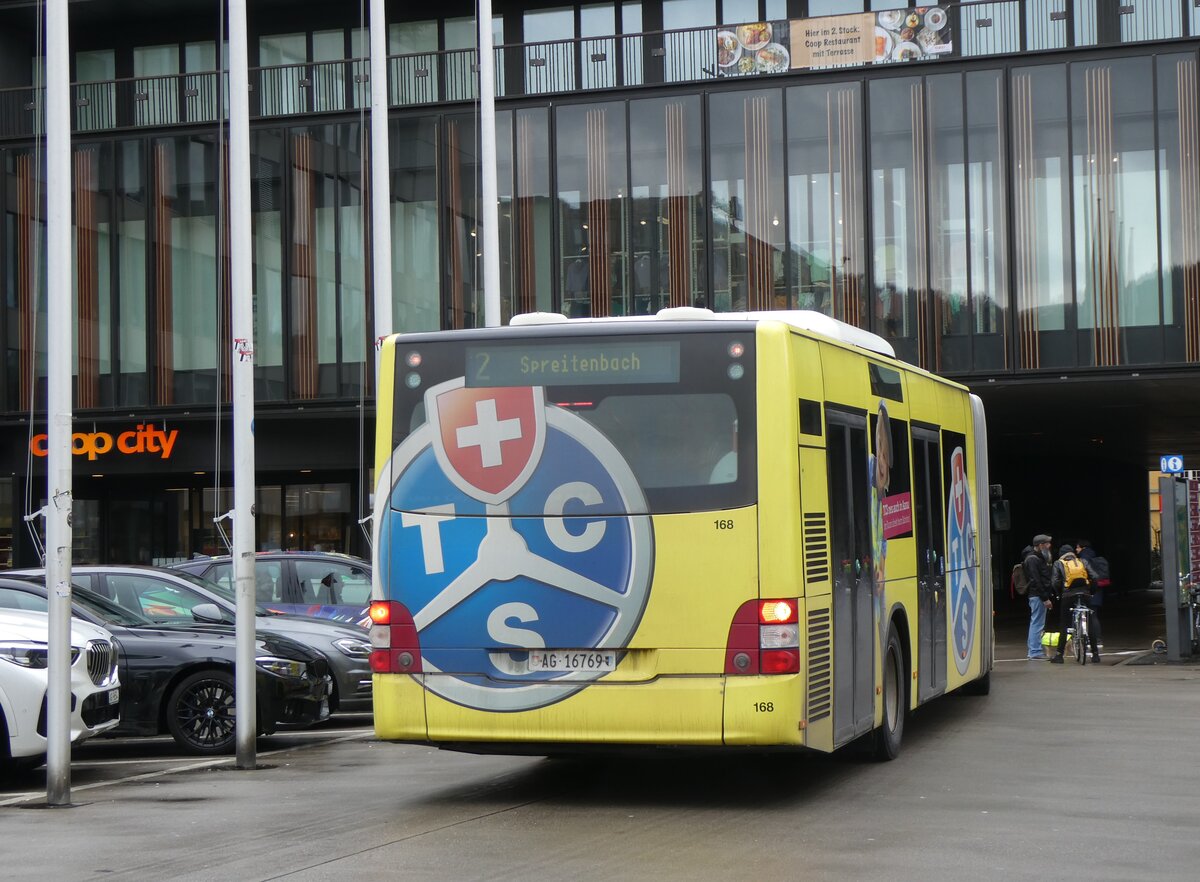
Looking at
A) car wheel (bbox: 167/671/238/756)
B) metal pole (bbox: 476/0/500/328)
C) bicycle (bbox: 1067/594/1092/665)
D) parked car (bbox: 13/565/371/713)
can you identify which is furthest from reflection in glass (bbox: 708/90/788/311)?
car wheel (bbox: 167/671/238/756)

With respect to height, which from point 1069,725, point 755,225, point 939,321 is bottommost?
point 1069,725

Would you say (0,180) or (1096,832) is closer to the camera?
(1096,832)

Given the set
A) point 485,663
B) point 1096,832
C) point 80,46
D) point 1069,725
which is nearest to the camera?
point 1096,832

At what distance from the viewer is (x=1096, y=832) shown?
9250 mm

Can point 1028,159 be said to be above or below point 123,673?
above

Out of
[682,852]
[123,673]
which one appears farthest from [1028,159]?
[682,852]

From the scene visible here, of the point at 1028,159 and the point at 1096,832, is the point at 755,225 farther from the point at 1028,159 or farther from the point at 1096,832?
the point at 1096,832

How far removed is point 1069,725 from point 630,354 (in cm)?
700

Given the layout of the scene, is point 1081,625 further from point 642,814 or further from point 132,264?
point 132,264

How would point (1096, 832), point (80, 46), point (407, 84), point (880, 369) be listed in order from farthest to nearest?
point (80, 46) → point (407, 84) → point (880, 369) → point (1096, 832)

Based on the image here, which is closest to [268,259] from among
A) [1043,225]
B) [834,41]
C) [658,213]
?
[658,213]

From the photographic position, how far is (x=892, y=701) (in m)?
12.3

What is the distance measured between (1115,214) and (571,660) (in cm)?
2289

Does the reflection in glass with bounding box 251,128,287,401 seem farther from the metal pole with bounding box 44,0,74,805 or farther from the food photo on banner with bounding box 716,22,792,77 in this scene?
the metal pole with bounding box 44,0,74,805
